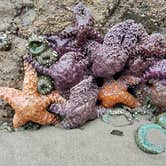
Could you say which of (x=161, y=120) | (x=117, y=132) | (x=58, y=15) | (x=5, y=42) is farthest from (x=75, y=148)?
(x=58, y=15)

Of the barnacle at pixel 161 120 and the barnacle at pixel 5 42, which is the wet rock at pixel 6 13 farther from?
the barnacle at pixel 161 120

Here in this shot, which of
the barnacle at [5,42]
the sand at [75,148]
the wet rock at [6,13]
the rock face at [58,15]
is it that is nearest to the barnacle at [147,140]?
the sand at [75,148]

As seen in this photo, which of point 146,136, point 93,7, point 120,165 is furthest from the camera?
point 93,7

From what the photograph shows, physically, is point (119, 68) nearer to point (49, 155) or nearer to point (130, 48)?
point (130, 48)

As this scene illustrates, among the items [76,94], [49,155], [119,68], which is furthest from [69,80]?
[49,155]

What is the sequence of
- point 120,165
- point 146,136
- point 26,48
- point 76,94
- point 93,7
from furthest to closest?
1. point 93,7
2. point 26,48
3. point 76,94
4. point 146,136
5. point 120,165

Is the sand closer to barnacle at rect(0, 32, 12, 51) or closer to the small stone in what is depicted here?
the small stone

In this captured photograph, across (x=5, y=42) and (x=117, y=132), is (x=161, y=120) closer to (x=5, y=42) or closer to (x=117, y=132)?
(x=117, y=132)
